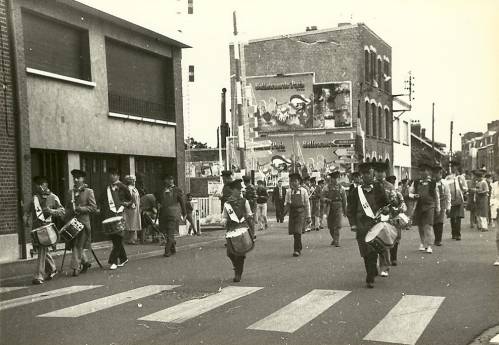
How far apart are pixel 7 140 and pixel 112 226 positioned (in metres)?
3.61

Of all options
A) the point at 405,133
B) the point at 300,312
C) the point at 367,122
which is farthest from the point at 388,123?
the point at 300,312

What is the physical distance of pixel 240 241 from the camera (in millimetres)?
9797

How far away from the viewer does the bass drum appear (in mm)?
9734

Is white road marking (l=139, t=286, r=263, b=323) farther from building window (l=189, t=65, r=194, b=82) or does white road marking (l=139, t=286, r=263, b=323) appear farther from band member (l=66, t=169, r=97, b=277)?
Result: building window (l=189, t=65, r=194, b=82)

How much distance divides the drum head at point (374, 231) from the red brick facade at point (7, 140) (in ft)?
26.5

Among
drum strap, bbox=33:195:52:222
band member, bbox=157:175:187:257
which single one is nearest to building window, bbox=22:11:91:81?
band member, bbox=157:175:187:257

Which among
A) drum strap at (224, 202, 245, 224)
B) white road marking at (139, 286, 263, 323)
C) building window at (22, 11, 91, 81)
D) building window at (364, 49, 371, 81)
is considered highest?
building window at (364, 49, 371, 81)

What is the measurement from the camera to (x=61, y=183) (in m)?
15.6

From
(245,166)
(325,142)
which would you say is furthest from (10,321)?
(325,142)

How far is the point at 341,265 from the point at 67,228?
483cm

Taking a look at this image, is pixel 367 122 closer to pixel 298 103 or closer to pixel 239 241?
pixel 298 103

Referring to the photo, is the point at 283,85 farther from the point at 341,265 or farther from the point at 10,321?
the point at 10,321

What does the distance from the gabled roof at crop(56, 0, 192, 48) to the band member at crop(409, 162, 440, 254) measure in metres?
8.96

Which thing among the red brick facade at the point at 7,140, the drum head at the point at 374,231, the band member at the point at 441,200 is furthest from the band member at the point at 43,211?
the band member at the point at 441,200
